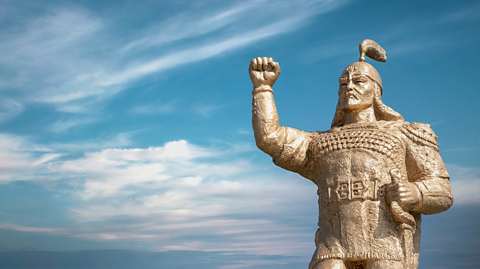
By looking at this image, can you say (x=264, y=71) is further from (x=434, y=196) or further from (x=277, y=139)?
(x=434, y=196)

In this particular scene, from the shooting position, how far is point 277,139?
25.9 ft

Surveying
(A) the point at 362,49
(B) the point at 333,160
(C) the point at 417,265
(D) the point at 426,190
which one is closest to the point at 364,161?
(B) the point at 333,160

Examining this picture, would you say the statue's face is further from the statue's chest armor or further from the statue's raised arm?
the statue's raised arm

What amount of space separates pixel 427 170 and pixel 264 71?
2670 millimetres

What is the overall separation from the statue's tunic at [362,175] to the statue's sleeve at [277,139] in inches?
0.6

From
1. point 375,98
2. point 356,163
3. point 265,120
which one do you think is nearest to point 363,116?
point 375,98

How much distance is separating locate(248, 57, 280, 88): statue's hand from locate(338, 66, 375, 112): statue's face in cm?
105

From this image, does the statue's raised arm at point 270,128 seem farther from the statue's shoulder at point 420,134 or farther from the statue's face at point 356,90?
the statue's shoulder at point 420,134

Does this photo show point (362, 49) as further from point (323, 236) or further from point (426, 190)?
point (323, 236)

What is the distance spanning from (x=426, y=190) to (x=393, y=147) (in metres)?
0.72

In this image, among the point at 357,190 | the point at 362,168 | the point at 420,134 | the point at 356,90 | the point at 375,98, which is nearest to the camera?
the point at 357,190

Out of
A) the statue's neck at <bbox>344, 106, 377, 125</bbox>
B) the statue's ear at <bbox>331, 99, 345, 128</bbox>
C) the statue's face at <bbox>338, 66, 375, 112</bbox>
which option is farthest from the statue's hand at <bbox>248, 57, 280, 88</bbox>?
the statue's neck at <bbox>344, 106, 377, 125</bbox>

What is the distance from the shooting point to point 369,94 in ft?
26.8

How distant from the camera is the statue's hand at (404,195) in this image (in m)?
7.13
